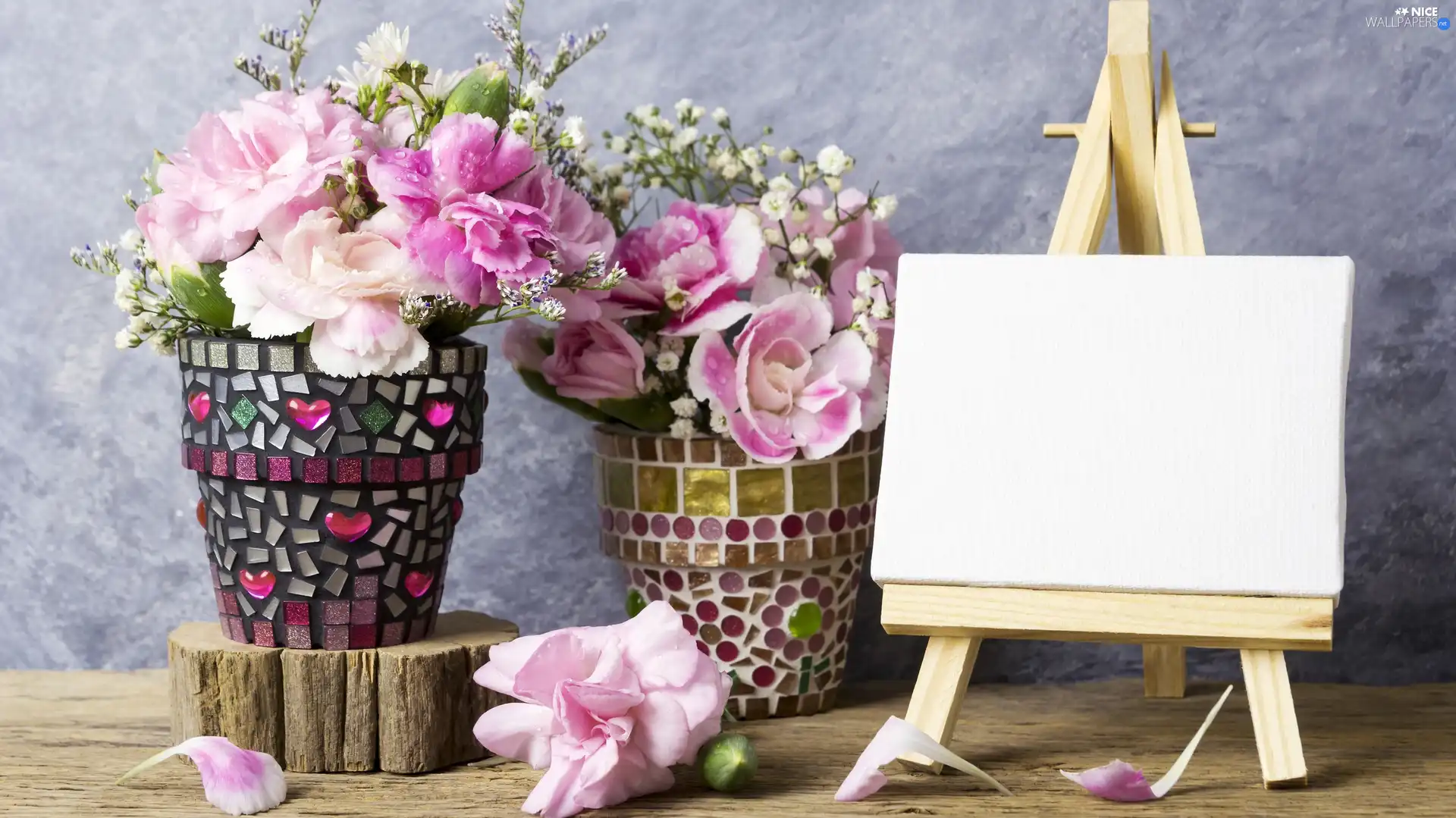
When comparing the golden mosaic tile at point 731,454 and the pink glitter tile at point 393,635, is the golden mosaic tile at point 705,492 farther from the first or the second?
the pink glitter tile at point 393,635

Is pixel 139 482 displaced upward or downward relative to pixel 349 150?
downward

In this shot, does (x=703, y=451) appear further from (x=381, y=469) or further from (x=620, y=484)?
(x=381, y=469)

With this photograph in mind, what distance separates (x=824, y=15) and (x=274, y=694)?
0.86m

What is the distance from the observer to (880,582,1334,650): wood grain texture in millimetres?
931

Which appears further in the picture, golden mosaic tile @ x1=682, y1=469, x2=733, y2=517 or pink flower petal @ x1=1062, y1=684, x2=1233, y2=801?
golden mosaic tile @ x1=682, y1=469, x2=733, y2=517

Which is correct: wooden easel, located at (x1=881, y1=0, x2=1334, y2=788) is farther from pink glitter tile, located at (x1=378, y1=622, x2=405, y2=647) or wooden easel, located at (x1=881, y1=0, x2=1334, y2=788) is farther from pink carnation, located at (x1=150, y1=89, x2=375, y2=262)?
pink carnation, located at (x1=150, y1=89, x2=375, y2=262)

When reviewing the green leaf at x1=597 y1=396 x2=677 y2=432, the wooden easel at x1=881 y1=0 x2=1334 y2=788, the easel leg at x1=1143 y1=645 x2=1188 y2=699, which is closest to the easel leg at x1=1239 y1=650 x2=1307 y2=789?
the wooden easel at x1=881 y1=0 x2=1334 y2=788

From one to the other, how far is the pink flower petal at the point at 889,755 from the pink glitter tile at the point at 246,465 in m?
0.50

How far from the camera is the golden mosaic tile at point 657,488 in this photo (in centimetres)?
120

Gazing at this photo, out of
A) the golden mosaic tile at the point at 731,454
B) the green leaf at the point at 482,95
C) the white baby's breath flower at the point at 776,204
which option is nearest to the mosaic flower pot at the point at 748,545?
the golden mosaic tile at the point at 731,454

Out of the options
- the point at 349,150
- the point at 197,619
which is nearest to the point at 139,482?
the point at 197,619

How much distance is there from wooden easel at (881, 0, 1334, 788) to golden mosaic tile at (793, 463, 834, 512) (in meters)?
0.21

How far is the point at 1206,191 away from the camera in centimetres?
136

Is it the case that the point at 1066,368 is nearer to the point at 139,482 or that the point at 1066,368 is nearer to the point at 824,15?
the point at 824,15
